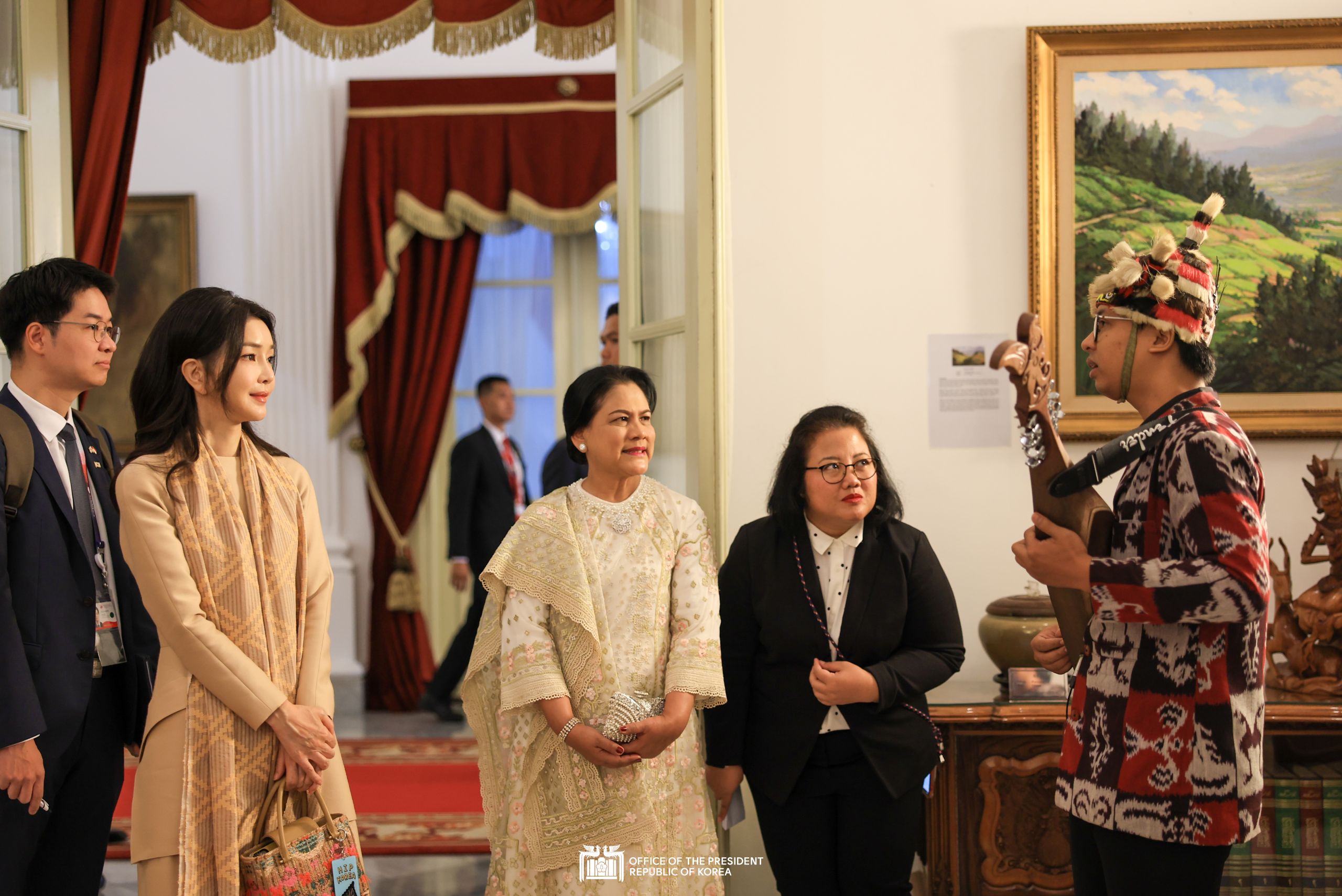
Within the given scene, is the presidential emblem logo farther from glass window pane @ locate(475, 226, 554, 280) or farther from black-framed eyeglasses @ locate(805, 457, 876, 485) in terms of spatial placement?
glass window pane @ locate(475, 226, 554, 280)

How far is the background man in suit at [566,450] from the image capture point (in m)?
3.56

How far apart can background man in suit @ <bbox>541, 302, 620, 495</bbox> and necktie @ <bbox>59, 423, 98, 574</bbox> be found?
149 centimetres

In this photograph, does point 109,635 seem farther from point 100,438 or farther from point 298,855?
point 298,855

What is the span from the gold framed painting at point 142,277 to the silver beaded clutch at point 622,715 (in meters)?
4.70

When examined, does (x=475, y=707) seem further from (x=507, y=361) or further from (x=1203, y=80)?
(x=507, y=361)

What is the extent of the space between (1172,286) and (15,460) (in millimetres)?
2283

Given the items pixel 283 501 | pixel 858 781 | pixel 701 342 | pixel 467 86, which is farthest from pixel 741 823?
pixel 467 86

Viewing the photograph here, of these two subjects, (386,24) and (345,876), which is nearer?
(345,876)

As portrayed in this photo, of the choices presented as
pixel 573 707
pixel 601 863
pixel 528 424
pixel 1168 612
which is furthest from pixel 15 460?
pixel 528 424

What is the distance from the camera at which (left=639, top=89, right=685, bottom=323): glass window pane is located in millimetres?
3014

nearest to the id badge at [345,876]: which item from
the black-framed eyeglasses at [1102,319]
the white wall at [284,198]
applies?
the black-framed eyeglasses at [1102,319]

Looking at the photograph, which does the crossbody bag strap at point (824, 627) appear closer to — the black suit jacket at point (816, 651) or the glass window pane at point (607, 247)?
the black suit jacket at point (816, 651)

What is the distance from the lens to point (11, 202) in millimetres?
3133

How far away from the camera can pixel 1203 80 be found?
10.8 ft
